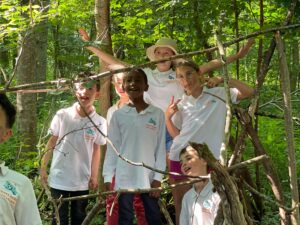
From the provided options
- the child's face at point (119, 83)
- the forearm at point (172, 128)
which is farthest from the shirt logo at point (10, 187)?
the child's face at point (119, 83)

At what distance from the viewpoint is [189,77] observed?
358 centimetres

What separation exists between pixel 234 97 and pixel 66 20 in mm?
2402

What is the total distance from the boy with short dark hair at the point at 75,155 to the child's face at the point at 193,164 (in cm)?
91

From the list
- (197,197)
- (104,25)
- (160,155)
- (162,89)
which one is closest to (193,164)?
(197,197)

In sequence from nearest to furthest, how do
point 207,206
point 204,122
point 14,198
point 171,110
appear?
point 14,198, point 207,206, point 204,122, point 171,110

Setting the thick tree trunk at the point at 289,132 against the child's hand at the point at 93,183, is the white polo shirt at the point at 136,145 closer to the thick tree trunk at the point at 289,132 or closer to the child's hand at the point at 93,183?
the child's hand at the point at 93,183

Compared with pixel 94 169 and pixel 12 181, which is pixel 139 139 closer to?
pixel 94 169

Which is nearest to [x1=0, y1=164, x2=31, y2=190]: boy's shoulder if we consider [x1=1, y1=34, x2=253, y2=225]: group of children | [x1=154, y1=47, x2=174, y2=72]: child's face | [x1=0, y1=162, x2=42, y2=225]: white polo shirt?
[x1=0, y1=162, x2=42, y2=225]: white polo shirt

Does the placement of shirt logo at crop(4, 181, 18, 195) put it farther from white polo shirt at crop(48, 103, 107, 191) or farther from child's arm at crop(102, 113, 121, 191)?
white polo shirt at crop(48, 103, 107, 191)

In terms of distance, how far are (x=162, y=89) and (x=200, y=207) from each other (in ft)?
4.48

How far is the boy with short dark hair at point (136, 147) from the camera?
11.7ft

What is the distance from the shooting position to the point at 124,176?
3564mm

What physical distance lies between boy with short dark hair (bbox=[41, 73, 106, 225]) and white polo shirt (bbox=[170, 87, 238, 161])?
2.46 ft

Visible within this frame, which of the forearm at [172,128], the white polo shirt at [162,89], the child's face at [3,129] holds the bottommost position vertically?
the forearm at [172,128]
